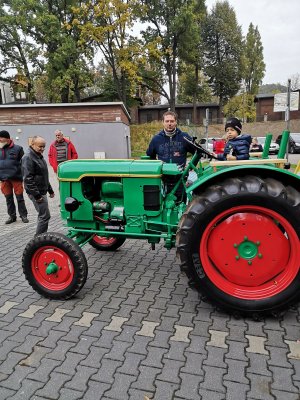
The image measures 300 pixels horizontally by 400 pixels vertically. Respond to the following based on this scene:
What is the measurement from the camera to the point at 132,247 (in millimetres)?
4367

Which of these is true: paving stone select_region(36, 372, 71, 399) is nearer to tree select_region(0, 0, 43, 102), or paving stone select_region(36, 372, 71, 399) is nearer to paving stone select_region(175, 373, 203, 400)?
paving stone select_region(175, 373, 203, 400)

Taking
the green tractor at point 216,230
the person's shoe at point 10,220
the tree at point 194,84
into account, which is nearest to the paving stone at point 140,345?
the green tractor at point 216,230

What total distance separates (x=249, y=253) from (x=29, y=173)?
2.76 metres

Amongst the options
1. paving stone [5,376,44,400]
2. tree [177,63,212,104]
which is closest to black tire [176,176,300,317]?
paving stone [5,376,44,400]

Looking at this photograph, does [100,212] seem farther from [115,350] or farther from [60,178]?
[115,350]

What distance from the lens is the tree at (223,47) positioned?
36656mm

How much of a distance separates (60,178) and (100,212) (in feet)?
1.68

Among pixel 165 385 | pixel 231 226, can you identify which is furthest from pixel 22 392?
pixel 231 226

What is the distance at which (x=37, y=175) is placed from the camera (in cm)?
426

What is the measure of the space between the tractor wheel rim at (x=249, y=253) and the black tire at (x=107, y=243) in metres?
1.79

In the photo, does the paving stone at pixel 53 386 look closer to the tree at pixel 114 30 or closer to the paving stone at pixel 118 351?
the paving stone at pixel 118 351

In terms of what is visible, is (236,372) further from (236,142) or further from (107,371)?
(236,142)

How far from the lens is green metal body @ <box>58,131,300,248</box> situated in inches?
117

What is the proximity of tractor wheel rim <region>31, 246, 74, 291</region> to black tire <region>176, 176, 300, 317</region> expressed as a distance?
42.6 inches
